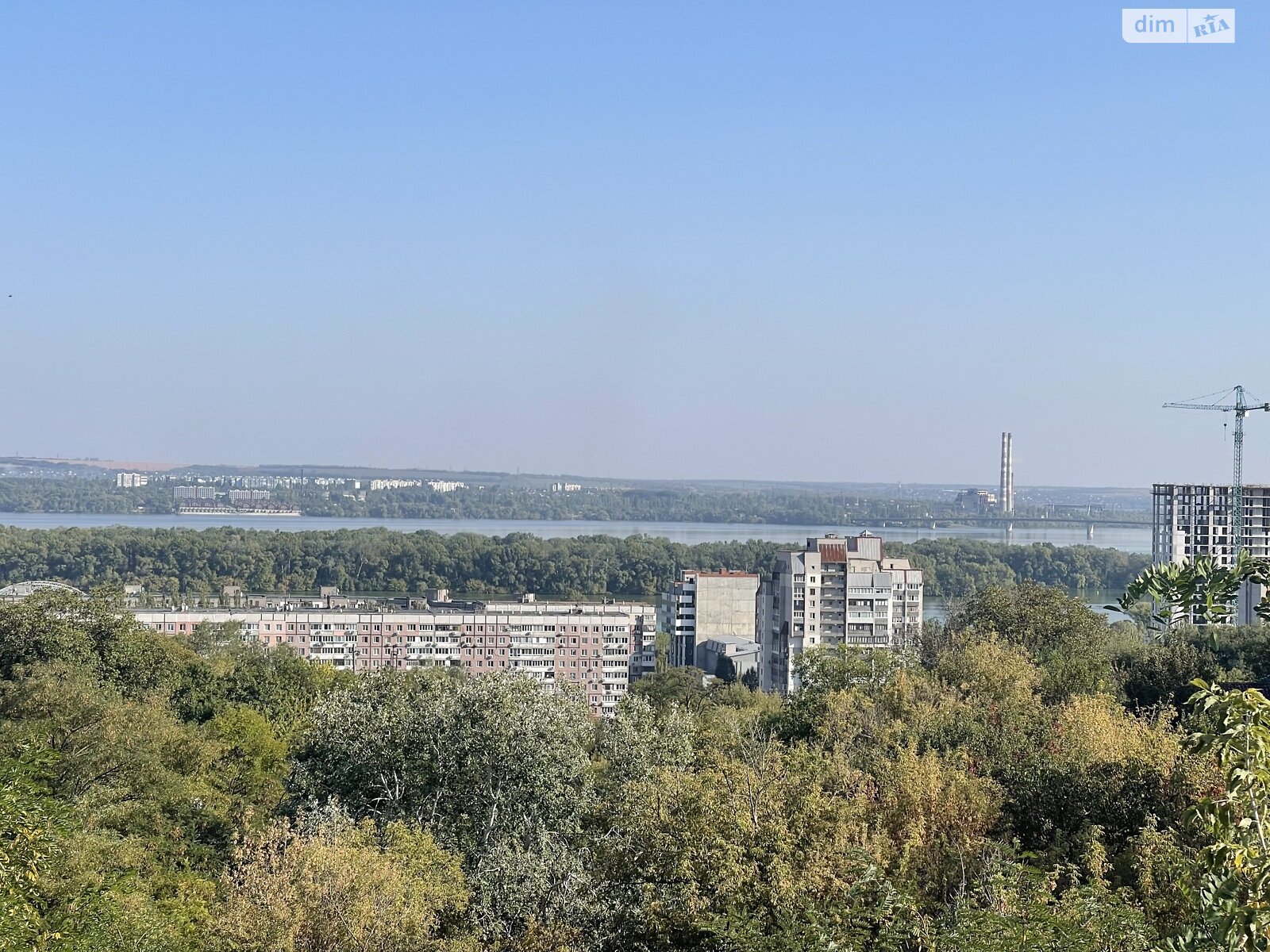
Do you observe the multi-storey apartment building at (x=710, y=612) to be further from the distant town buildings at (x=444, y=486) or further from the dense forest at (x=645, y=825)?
the distant town buildings at (x=444, y=486)

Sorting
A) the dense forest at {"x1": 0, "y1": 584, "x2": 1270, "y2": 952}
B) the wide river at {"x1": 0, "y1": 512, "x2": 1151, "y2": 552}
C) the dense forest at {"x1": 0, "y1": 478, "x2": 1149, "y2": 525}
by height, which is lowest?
the wide river at {"x1": 0, "y1": 512, "x2": 1151, "y2": 552}

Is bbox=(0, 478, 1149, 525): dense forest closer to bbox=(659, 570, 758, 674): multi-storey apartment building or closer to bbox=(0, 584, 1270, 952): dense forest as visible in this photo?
bbox=(659, 570, 758, 674): multi-storey apartment building

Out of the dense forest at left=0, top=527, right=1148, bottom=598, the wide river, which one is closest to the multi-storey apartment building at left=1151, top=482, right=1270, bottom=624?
the dense forest at left=0, top=527, right=1148, bottom=598

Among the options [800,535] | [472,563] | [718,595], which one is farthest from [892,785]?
[800,535]

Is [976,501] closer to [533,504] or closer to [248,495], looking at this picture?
[533,504]

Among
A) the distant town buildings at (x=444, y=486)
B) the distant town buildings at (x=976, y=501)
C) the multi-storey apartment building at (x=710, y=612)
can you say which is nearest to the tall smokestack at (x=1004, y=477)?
the distant town buildings at (x=976, y=501)
